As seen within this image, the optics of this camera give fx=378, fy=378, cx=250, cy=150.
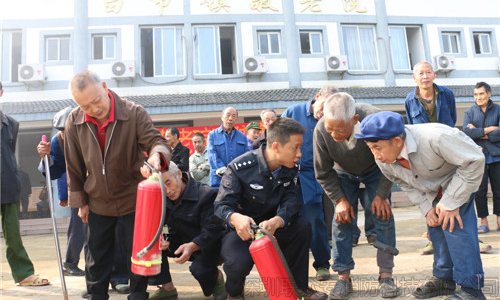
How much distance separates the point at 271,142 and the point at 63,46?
12310 millimetres

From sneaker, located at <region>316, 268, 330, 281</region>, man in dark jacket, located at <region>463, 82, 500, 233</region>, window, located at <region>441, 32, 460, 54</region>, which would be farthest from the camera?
window, located at <region>441, 32, 460, 54</region>

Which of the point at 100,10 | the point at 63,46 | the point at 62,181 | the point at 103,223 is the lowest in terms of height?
the point at 103,223

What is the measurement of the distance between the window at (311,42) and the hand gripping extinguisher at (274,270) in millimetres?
12162

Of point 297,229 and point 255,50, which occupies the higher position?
point 255,50

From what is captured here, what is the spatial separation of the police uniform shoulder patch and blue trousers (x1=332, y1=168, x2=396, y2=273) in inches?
29.9

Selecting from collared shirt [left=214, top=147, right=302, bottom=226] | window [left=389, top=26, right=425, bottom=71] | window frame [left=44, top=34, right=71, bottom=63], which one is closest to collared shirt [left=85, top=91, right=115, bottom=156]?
collared shirt [left=214, top=147, right=302, bottom=226]

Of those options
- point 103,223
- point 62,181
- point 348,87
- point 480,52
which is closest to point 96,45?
point 348,87

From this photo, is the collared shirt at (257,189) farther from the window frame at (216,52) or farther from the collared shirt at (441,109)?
the window frame at (216,52)

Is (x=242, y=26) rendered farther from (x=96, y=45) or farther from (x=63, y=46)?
(x=63, y=46)

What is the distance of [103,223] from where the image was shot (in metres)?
2.66

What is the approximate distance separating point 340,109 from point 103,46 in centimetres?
1210

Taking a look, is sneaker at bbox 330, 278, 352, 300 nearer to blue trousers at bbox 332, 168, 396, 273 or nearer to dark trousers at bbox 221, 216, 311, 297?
blue trousers at bbox 332, 168, 396, 273

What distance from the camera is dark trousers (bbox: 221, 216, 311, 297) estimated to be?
261 cm

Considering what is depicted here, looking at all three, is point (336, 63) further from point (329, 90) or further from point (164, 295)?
point (164, 295)
